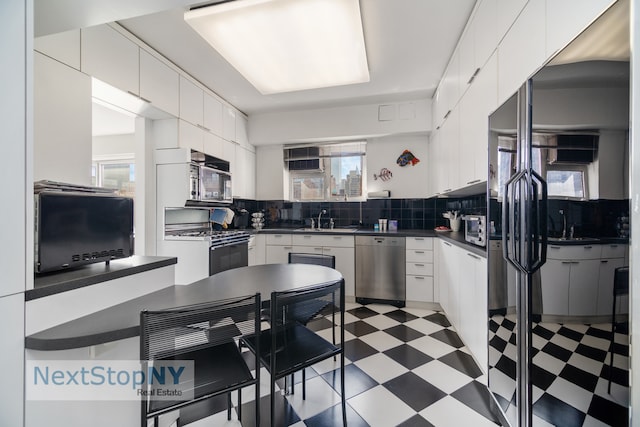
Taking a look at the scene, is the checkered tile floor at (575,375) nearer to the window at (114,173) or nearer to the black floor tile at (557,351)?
the black floor tile at (557,351)

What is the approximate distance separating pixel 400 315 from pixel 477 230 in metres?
1.47

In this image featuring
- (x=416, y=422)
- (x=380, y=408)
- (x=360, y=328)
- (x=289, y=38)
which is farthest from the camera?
(x=360, y=328)

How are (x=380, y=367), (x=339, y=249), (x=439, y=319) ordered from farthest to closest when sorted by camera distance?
(x=339, y=249)
(x=439, y=319)
(x=380, y=367)

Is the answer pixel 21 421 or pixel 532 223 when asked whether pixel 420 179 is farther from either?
pixel 21 421

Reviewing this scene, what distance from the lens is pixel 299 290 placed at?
49.7 inches

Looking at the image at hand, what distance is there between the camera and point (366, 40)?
95.6 inches

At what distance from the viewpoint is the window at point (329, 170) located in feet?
14.1

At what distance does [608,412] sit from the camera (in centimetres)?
80

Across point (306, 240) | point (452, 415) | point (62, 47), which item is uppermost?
point (62, 47)

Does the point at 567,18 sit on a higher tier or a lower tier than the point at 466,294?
higher

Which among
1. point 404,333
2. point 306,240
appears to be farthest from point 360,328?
point 306,240

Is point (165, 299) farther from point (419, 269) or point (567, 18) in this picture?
point (419, 269)

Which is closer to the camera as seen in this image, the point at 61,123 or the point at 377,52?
the point at 61,123

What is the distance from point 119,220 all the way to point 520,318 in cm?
186
